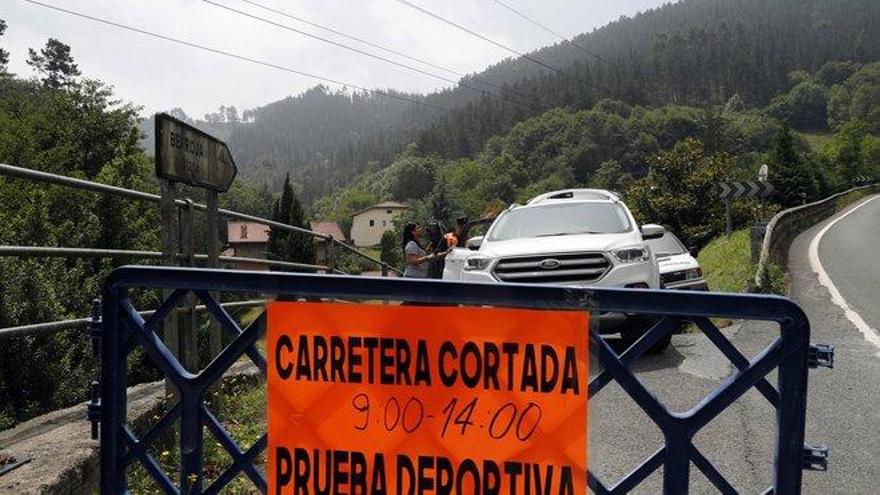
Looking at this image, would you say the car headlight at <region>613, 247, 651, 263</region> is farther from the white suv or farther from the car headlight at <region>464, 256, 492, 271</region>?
the car headlight at <region>464, 256, 492, 271</region>

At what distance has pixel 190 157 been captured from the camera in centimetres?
437

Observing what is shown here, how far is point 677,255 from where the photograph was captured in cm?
1017

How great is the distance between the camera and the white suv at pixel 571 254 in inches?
281

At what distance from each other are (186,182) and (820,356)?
11.6 feet

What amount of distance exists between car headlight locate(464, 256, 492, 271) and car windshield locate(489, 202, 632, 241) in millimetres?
967

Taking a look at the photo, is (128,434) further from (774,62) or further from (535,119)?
(774,62)

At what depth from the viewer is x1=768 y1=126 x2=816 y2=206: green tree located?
52.0 m

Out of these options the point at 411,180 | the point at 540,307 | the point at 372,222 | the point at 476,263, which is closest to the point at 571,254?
the point at 476,263

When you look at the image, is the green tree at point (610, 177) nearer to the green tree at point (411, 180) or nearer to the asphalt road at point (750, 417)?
the green tree at point (411, 180)

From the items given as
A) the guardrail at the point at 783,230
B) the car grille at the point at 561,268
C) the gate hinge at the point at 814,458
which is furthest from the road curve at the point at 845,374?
the gate hinge at the point at 814,458

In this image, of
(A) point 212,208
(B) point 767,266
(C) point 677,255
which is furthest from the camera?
(B) point 767,266

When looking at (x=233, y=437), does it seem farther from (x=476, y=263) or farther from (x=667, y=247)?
(x=667, y=247)

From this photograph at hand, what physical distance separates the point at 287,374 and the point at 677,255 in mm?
8777

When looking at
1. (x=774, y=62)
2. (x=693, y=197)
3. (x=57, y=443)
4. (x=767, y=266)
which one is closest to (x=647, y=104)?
(x=774, y=62)
